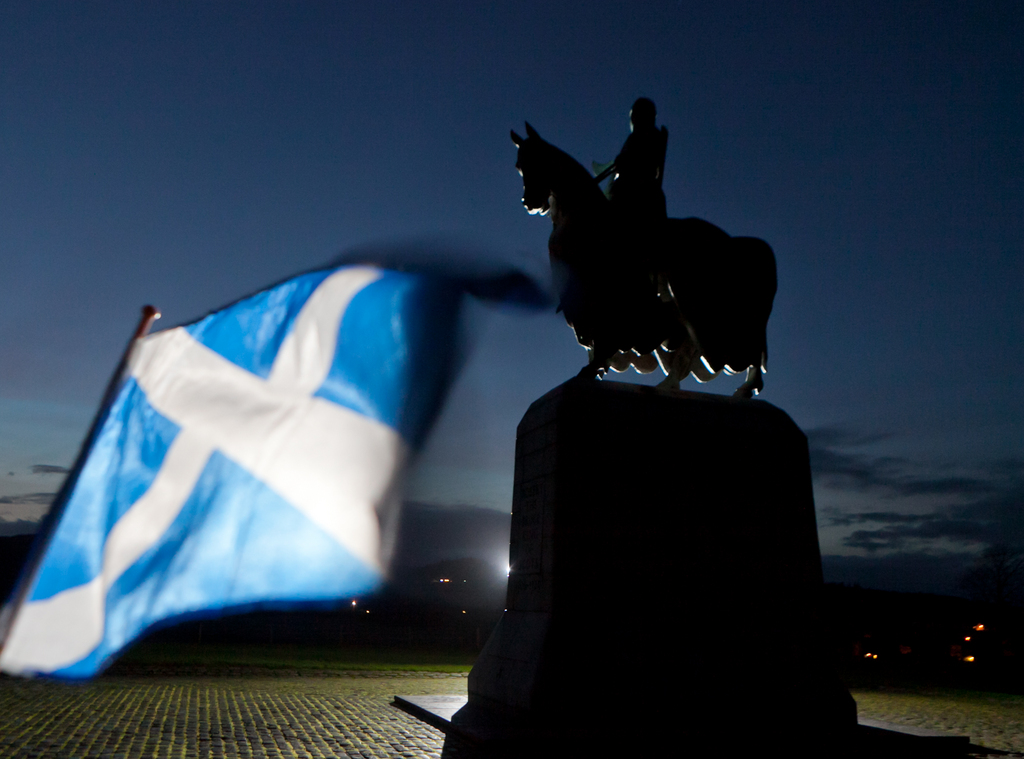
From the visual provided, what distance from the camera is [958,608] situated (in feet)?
165

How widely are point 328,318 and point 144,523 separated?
2883 millimetres

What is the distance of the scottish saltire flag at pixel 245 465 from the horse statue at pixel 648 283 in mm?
1543

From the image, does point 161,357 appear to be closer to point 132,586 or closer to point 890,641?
point 132,586

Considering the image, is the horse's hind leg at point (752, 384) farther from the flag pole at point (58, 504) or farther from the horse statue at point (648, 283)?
the flag pole at point (58, 504)

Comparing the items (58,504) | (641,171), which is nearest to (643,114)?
(641,171)

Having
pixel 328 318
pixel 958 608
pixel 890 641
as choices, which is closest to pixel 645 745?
pixel 328 318

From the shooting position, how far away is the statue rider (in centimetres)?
949

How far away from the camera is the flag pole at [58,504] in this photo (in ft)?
18.5

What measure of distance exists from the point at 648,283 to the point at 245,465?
529 centimetres

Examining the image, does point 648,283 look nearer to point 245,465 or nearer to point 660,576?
point 660,576

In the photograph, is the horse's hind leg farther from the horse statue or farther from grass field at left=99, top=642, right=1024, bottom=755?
grass field at left=99, top=642, right=1024, bottom=755

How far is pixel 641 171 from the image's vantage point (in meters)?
9.64

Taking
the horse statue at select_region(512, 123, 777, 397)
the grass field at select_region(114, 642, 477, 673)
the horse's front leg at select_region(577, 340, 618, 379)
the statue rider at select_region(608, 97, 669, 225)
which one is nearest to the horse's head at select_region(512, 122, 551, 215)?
the horse statue at select_region(512, 123, 777, 397)

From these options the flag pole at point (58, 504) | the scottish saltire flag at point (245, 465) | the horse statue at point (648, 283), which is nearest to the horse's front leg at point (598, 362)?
the horse statue at point (648, 283)
